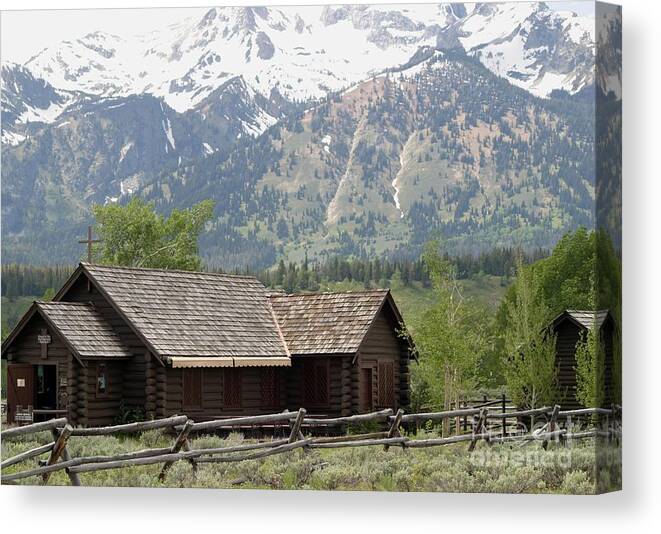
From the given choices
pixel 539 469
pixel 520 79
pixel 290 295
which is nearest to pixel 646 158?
pixel 539 469

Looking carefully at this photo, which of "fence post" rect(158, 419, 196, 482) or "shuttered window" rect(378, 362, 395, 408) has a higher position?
"shuttered window" rect(378, 362, 395, 408)

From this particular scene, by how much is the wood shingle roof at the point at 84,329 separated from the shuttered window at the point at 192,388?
1.25m

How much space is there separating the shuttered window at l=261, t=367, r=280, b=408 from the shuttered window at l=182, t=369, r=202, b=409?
4.60 feet

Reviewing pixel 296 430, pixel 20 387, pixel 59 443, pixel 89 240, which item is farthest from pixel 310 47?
pixel 20 387

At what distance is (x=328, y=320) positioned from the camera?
3378cm

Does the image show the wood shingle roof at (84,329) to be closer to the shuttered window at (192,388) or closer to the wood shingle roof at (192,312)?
the wood shingle roof at (192,312)

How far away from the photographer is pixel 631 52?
2462 centimetres

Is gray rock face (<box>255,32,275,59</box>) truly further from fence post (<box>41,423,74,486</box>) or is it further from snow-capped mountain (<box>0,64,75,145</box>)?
fence post (<box>41,423,74,486</box>)

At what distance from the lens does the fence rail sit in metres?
25.8

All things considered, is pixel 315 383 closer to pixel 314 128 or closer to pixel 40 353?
pixel 40 353

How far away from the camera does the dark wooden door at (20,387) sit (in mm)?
31266

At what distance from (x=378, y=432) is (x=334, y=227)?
54.9ft

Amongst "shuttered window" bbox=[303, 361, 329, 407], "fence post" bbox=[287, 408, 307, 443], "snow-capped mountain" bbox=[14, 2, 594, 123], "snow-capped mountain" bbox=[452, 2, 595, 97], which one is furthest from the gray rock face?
"shuttered window" bbox=[303, 361, 329, 407]

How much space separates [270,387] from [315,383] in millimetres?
1047
